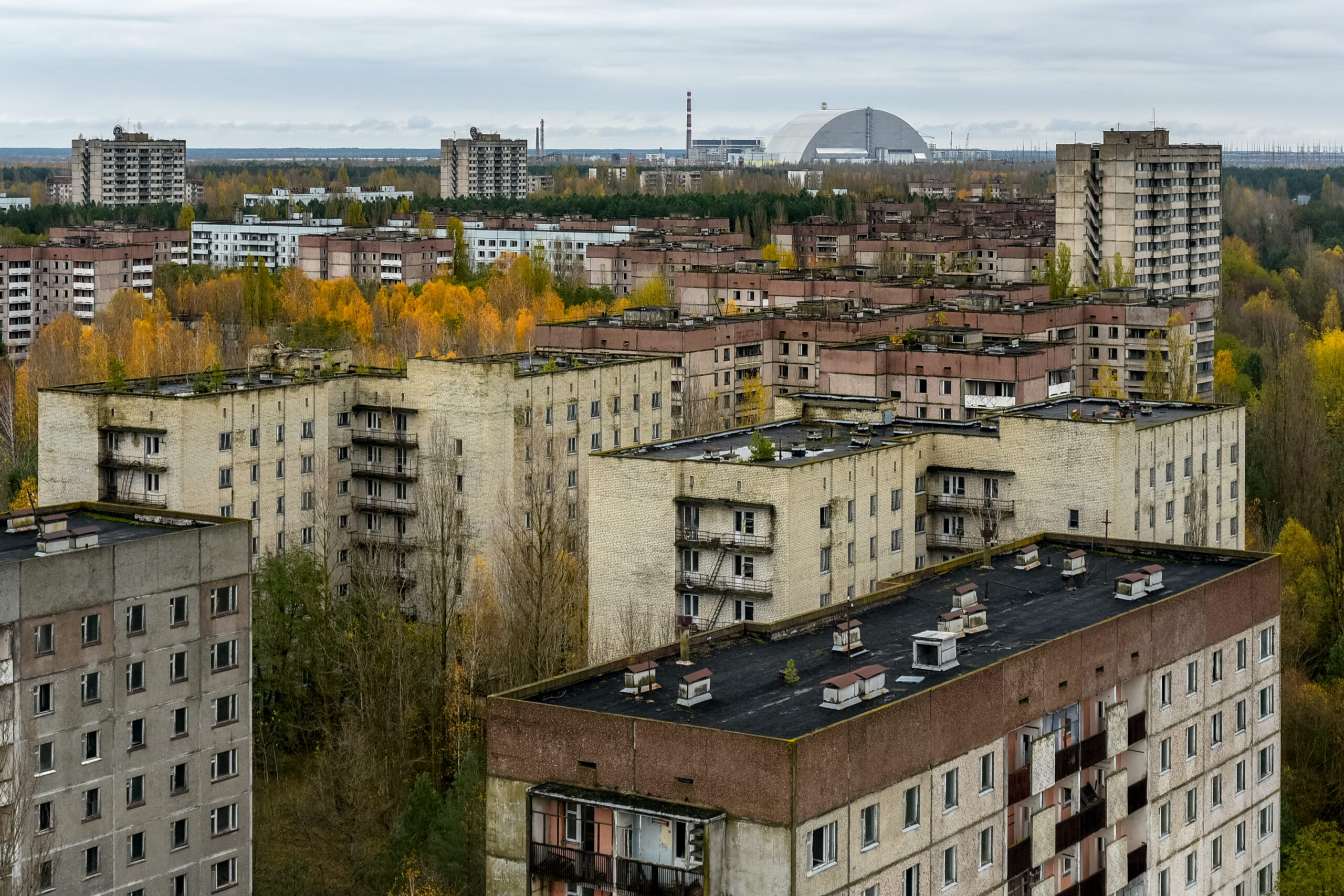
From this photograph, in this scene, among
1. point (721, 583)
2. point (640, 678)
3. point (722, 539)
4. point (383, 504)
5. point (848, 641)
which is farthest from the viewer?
point (383, 504)

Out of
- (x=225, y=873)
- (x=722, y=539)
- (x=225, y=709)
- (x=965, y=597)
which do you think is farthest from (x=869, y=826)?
(x=225, y=873)

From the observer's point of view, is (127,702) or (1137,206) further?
(1137,206)

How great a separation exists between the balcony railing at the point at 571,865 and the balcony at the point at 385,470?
78.2 ft

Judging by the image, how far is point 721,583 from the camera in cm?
3183

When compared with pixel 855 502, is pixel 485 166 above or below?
above

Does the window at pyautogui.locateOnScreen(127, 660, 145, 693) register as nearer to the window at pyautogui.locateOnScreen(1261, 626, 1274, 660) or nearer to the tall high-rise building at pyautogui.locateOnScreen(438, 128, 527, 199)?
the window at pyautogui.locateOnScreen(1261, 626, 1274, 660)

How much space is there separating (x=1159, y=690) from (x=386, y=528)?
2273cm

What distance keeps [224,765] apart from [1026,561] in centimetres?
1178

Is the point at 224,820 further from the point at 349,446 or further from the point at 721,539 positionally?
the point at 349,446

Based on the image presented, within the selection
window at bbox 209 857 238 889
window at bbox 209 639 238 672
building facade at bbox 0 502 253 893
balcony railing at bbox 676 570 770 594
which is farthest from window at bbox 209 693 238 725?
balcony railing at bbox 676 570 770 594

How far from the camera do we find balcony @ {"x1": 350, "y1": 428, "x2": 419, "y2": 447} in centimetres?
4278

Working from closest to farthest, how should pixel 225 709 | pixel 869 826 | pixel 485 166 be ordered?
pixel 869 826 < pixel 225 709 < pixel 485 166

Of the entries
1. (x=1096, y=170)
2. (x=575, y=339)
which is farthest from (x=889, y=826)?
(x=1096, y=170)

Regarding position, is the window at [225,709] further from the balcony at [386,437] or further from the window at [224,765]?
the balcony at [386,437]
